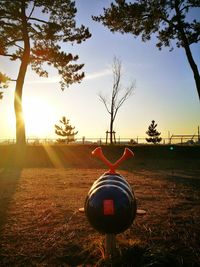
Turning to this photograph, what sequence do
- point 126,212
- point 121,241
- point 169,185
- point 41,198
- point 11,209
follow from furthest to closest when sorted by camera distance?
point 169,185
point 41,198
point 11,209
point 121,241
point 126,212

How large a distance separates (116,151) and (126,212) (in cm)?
1986

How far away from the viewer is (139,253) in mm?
4602

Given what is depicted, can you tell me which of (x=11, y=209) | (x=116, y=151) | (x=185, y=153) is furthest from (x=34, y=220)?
(x=185, y=153)

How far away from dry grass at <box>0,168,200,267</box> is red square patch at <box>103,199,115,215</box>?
0.64 m

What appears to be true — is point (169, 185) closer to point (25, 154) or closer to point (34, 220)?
point (34, 220)

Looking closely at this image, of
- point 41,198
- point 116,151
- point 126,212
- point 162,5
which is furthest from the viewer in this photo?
point 116,151

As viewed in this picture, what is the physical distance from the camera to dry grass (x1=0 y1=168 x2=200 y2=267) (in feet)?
14.9

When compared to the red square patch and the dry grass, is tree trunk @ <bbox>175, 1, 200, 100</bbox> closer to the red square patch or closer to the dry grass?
the dry grass

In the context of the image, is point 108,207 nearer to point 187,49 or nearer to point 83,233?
point 83,233

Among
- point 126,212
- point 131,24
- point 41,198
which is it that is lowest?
point 41,198

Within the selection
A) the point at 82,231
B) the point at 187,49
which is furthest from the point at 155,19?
the point at 82,231

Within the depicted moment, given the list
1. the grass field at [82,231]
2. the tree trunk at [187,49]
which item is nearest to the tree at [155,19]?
the tree trunk at [187,49]

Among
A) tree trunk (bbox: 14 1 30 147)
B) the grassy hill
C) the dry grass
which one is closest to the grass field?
the dry grass

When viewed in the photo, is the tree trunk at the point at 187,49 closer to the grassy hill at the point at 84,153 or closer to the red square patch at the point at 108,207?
the grassy hill at the point at 84,153
